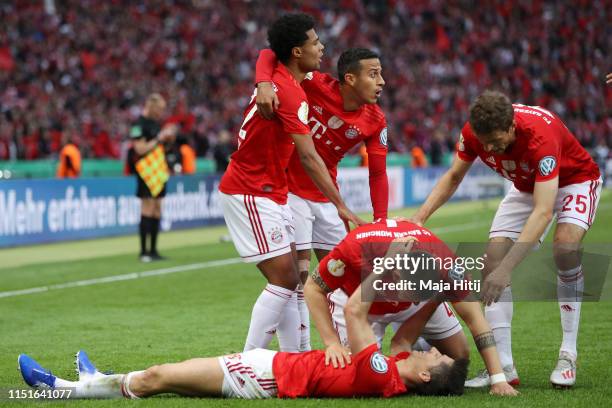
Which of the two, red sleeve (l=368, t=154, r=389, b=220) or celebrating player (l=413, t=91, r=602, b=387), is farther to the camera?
red sleeve (l=368, t=154, r=389, b=220)

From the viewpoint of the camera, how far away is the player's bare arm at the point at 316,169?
6.21 m

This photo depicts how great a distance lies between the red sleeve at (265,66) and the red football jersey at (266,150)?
1.5 inches

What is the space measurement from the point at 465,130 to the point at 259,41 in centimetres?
2900

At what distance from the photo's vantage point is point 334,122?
7062 millimetres

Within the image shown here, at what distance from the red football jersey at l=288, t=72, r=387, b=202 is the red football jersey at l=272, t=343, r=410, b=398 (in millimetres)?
1826

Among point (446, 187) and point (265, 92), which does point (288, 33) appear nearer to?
point (265, 92)

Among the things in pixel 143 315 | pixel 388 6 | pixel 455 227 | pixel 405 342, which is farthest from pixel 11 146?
pixel 388 6

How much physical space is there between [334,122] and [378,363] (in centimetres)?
219

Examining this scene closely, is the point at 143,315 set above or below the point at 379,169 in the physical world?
below

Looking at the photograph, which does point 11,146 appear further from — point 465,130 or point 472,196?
point 465,130

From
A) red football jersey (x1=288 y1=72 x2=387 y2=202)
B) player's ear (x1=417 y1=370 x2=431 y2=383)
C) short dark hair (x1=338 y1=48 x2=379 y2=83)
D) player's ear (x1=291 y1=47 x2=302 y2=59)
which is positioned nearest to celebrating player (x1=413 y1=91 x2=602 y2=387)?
player's ear (x1=417 y1=370 x2=431 y2=383)

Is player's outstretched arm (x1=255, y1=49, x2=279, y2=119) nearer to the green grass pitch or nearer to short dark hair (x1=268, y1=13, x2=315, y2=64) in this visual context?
short dark hair (x1=268, y1=13, x2=315, y2=64)

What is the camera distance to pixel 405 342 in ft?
18.9

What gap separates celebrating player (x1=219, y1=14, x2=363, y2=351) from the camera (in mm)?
6250
